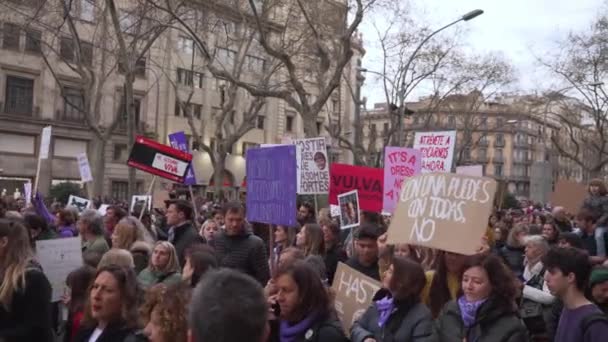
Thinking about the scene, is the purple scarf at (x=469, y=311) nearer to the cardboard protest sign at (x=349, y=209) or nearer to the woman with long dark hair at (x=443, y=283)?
the woman with long dark hair at (x=443, y=283)

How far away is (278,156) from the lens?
6.11m

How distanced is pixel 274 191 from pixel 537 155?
107 m

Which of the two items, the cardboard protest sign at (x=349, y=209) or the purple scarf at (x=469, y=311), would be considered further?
the cardboard protest sign at (x=349, y=209)

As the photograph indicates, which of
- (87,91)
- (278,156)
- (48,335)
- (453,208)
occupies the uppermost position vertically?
(87,91)

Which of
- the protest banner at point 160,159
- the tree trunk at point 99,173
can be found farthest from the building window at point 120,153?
the protest banner at point 160,159

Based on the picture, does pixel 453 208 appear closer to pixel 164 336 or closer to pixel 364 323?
pixel 364 323

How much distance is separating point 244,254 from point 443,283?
2.20 m


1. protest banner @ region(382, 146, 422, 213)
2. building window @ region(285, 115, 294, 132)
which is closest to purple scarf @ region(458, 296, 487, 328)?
protest banner @ region(382, 146, 422, 213)

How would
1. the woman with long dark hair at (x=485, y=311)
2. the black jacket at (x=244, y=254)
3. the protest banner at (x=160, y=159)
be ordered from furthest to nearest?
the protest banner at (x=160, y=159)
the black jacket at (x=244, y=254)
the woman with long dark hair at (x=485, y=311)

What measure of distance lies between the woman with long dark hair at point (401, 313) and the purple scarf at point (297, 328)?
0.38m

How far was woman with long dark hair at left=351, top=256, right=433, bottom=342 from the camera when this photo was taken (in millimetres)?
3750

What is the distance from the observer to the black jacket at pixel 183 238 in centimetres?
700

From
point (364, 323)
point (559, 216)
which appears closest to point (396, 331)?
point (364, 323)

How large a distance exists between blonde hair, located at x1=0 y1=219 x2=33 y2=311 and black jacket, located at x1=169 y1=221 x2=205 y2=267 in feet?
9.39
